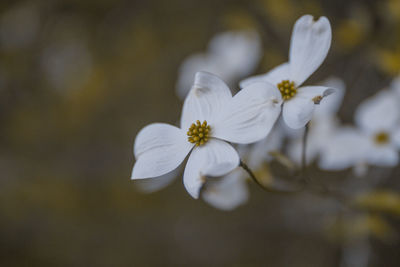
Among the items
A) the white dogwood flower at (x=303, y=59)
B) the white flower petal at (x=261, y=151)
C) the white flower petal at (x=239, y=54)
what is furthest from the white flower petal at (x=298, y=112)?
the white flower petal at (x=239, y=54)

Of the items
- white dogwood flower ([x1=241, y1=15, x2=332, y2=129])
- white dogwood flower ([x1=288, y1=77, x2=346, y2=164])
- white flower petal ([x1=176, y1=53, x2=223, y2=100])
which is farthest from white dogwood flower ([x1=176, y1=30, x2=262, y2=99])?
white dogwood flower ([x1=241, y1=15, x2=332, y2=129])

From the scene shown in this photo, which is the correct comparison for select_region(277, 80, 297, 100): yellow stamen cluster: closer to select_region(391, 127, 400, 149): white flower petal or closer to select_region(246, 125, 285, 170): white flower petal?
select_region(246, 125, 285, 170): white flower petal

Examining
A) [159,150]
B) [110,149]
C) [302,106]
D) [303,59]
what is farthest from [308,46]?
[110,149]

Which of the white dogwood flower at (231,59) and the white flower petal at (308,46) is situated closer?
the white flower petal at (308,46)

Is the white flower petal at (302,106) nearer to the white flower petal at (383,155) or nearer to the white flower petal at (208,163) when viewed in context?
the white flower petal at (208,163)

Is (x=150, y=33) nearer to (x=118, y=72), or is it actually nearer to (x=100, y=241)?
(x=118, y=72)

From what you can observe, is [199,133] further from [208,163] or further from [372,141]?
[372,141]
